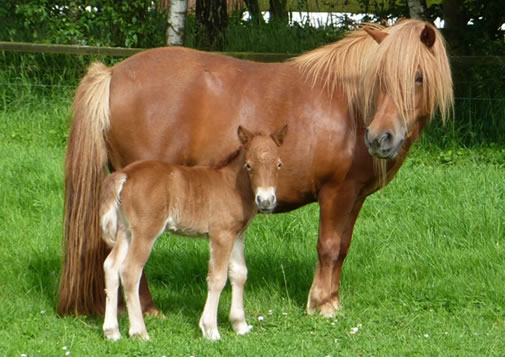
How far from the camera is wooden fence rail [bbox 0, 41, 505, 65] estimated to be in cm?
1010

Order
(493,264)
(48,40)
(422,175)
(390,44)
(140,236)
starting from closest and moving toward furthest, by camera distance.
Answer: (140,236) → (390,44) → (493,264) → (422,175) → (48,40)

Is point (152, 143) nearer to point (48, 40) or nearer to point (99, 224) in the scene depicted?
point (99, 224)

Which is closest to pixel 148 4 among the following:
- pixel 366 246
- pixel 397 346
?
pixel 366 246

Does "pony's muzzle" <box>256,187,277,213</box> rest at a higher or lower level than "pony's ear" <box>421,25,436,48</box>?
lower

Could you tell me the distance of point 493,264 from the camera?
6.59m

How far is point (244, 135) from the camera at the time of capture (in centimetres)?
518

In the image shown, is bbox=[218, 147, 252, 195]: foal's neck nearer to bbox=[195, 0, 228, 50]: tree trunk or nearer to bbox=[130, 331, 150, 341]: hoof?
bbox=[130, 331, 150, 341]: hoof

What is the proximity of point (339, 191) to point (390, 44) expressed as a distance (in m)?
1.06

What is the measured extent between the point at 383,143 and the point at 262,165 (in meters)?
0.80

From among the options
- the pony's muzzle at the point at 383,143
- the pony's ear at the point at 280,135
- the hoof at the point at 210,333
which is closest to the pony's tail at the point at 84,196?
the hoof at the point at 210,333

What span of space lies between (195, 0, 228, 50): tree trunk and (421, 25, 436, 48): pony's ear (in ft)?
22.1

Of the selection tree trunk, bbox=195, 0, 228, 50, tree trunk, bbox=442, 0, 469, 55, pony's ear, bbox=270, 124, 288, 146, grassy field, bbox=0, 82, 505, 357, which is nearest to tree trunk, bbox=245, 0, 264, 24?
tree trunk, bbox=195, 0, 228, 50

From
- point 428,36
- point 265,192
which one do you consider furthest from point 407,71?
point 265,192

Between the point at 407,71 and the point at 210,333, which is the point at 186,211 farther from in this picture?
the point at 407,71
